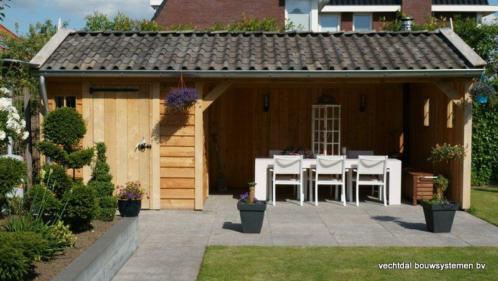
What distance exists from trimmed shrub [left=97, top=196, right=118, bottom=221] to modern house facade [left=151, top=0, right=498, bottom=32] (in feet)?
40.0

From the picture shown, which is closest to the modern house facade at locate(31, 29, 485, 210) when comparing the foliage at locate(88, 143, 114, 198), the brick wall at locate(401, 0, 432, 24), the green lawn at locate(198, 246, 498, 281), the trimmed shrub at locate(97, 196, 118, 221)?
the foliage at locate(88, 143, 114, 198)

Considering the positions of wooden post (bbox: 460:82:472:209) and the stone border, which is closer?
the stone border

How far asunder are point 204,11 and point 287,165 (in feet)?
51.4

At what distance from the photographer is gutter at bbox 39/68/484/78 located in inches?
398

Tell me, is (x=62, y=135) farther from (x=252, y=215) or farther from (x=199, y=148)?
(x=199, y=148)

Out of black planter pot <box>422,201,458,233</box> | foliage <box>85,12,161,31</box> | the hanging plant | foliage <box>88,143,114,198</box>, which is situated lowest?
black planter pot <box>422,201,458,233</box>

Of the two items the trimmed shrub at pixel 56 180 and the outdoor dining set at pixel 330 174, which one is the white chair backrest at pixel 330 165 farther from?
the trimmed shrub at pixel 56 180

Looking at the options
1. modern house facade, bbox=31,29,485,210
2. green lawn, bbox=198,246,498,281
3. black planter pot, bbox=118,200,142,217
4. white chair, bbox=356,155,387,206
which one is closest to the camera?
green lawn, bbox=198,246,498,281

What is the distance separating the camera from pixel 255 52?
442 inches

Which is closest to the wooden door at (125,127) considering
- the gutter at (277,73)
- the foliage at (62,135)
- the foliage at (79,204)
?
the gutter at (277,73)

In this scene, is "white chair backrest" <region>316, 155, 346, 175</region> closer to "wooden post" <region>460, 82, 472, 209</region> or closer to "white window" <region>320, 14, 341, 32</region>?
"wooden post" <region>460, 82, 472, 209</region>

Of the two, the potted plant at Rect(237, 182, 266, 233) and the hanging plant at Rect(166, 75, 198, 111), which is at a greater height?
the hanging plant at Rect(166, 75, 198, 111)

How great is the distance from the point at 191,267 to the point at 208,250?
2.67ft

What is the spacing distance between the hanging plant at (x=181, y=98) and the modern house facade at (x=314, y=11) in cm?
936
